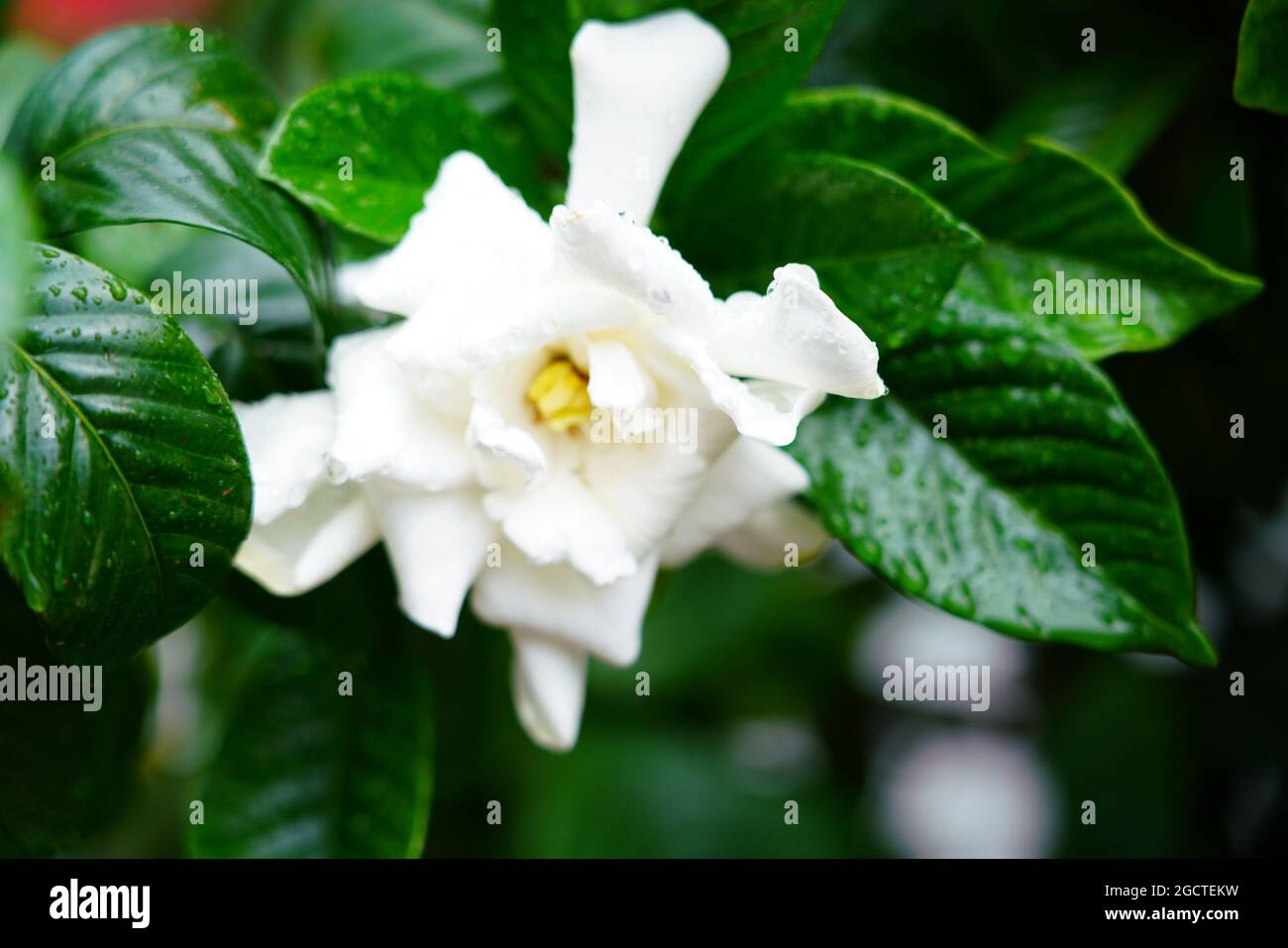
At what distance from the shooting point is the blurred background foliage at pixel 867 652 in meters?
Answer: 1.16

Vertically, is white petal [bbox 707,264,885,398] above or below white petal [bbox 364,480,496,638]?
above

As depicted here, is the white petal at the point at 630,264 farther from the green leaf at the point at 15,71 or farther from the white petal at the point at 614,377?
the green leaf at the point at 15,71

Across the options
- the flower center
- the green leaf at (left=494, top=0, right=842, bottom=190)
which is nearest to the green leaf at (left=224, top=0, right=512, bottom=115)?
the green leaf at (left=494, top=0, right=842, bottom=190)

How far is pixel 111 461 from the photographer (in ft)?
2.32

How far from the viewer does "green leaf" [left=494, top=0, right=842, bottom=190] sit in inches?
34.0

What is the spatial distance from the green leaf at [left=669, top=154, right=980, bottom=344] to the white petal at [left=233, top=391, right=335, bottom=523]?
13.3 inches

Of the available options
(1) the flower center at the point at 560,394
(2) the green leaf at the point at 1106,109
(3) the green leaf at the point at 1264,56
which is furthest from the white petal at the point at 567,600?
(2) the green leaf at the point at 1106,109

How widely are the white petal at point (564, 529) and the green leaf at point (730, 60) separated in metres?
0.32

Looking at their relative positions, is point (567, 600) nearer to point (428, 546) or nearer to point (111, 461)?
point (428, 546)

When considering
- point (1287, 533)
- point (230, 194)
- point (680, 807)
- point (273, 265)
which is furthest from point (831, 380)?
point (680, 807)

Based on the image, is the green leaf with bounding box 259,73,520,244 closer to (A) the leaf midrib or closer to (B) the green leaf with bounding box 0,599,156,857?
(A) the leaf midrib

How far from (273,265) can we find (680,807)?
1.54 m

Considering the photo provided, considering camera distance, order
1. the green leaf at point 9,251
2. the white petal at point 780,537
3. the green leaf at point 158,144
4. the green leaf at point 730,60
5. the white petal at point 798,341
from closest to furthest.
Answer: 1. the green leaf at point 9,251
2. the white petal at point 798,341
3. the green leaf at point 158,144
4. the green leaf at point 730,60
5. the white petal at point 780,537

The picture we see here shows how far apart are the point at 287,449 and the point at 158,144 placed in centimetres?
25
